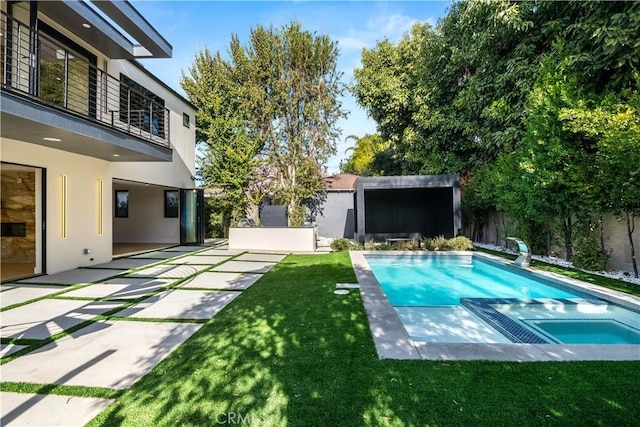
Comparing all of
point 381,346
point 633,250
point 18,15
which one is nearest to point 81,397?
point 381,346

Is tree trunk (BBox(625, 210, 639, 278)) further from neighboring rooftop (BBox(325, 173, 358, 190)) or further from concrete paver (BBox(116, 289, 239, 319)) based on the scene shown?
neighboring rooftop (BBox(325, 173, 358, 190))

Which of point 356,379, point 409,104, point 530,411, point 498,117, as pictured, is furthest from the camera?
point 409,104

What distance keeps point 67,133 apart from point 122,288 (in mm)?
3305

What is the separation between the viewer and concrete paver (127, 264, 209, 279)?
796 centimetres

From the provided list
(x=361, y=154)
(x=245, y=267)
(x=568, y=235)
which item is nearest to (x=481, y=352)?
(x=245, y=267)

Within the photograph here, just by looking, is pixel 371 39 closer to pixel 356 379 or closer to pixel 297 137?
pixel 297 137

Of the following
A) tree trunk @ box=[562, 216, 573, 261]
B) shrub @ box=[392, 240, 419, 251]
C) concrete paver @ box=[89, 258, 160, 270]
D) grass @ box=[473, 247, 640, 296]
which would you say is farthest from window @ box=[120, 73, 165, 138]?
tree trunk @ box=[562, 216, 573, 261]

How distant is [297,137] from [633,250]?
48.1ft

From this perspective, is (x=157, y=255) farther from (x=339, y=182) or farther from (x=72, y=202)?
(x=339, y=182)

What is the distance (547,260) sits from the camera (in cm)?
993

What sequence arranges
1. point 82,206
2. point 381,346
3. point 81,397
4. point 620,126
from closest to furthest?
1. point 81,397
2. point 381,346
3. point 620,126
4. point 82,206

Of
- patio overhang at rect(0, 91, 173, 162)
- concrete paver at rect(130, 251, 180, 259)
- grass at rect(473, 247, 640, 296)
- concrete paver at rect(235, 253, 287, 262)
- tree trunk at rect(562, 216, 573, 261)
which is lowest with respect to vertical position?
concrete paver at rect(235, 253, 287, 262)

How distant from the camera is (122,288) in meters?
6.62

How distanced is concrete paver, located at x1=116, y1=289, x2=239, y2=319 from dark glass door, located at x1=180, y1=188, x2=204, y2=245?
8.82 meters
